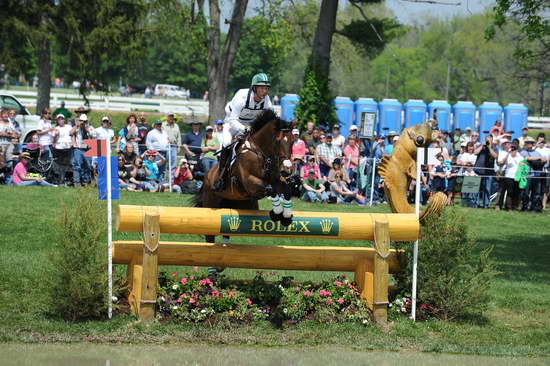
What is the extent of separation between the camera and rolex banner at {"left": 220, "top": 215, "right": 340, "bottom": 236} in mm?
9820

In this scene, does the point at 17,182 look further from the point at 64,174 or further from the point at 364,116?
the point at 364,116

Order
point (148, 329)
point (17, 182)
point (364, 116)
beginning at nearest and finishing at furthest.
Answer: point (148, 329) → point (17, 182) → point (364, 116)

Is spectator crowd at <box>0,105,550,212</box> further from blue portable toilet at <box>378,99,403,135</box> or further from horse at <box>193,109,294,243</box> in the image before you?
blue portable toilet at <box>378,99,403,135</box>

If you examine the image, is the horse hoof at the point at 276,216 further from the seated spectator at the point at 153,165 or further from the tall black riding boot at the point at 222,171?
the seated spectator at the point at 153,165

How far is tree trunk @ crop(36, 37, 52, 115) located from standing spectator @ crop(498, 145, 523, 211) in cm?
2066

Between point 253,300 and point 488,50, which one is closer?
point 253,300

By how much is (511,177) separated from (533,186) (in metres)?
0.93

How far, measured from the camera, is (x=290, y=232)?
9.90 meters

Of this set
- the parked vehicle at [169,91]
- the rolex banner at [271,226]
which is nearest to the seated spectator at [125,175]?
the rolex banner at [271,226]

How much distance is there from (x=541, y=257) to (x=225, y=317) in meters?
8.60

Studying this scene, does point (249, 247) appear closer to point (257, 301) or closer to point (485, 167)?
point (257, 301)

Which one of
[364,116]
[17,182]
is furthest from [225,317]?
[364,116]

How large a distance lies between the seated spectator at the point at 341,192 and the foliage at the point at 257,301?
33.2ft

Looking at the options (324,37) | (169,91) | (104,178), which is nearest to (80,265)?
(104,178)
